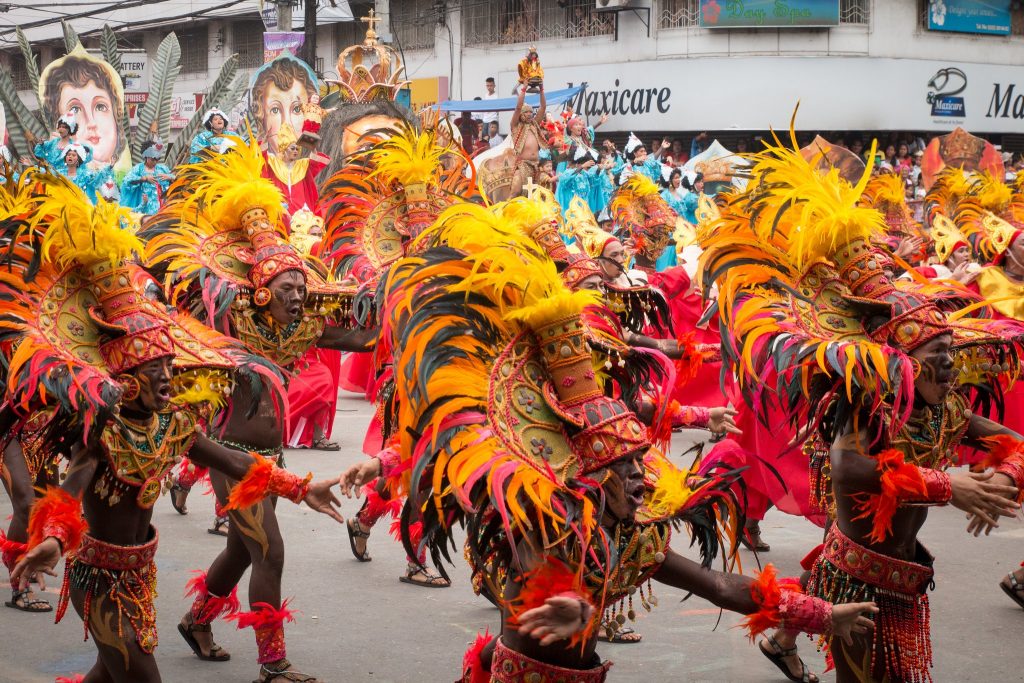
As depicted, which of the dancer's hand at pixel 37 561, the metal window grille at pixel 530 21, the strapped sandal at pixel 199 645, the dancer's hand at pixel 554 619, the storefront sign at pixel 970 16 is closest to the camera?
the dancer's hand at pixel 554 619

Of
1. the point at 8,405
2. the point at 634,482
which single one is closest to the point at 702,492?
the point at 634,482

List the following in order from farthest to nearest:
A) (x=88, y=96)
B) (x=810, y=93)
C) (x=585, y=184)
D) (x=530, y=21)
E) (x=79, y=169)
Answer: (x=530, y=21) < (x=810, y=93) < (x=88, y=96) < (x=585, y=184) < (x=79, y=169)

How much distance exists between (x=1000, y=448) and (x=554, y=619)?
2.18 m

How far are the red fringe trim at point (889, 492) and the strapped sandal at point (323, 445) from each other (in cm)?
679

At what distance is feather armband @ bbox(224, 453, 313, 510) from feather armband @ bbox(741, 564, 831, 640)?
1716 mm

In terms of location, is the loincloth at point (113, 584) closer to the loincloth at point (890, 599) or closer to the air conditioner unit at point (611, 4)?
the loincloth at point (890, 599)

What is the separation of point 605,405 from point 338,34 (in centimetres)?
3355

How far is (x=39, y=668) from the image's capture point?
5617 mm

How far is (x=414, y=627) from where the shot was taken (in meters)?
6.33

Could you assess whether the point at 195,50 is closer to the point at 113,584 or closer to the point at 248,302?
the point at 248,302

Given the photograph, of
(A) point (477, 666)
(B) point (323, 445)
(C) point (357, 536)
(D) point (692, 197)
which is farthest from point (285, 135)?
(A) point (477, 666)

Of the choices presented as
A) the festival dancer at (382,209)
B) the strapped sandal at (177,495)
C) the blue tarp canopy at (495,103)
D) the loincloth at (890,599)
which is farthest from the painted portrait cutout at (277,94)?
the loincloth at (890,599)

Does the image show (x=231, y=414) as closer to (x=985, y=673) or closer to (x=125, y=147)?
(x=985, y=673)

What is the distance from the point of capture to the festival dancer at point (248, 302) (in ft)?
18.1
